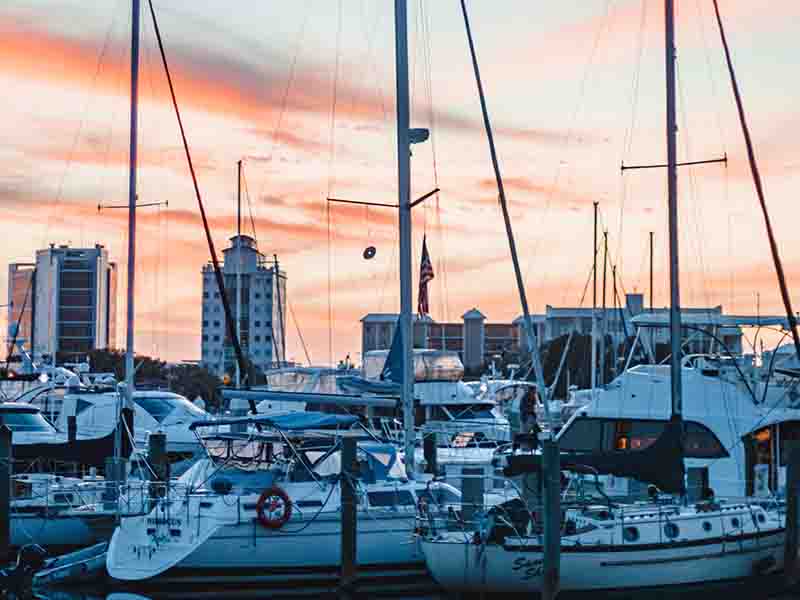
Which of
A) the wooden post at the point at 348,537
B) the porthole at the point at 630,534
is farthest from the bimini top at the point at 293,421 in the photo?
the porthole at the point at 630,534

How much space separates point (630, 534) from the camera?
21.3 meters

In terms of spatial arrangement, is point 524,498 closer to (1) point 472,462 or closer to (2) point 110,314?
(1) point 472,462

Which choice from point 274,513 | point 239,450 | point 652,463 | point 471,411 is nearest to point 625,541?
point 652,463

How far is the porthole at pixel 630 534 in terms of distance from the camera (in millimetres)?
21219

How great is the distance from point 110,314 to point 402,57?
525 ft

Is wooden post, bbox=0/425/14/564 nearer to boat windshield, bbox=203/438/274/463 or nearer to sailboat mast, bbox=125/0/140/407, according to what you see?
boat windshield, bbox=203/438/274/463

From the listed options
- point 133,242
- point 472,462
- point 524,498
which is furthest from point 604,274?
point 524,498

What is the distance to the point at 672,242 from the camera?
80.0 ft

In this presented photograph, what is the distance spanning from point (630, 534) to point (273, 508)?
5714 mm

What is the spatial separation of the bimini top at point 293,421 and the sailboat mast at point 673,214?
5.61 m

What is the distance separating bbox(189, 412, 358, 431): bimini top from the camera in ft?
75.2

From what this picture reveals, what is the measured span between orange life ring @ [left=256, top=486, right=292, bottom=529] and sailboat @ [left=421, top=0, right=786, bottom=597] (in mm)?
2362

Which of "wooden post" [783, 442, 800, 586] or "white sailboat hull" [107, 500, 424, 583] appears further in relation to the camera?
"wooden post" [783, 442, 800, 586]

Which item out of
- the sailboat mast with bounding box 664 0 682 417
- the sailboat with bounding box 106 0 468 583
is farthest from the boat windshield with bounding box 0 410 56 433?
the sailboat mast with bounding box 664 0 682 417
